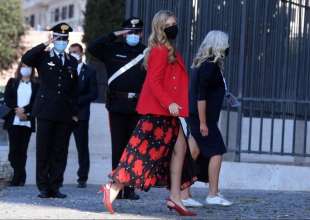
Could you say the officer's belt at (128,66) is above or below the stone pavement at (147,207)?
above

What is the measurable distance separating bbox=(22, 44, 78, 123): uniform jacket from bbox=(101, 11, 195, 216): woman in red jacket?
4.95 feet

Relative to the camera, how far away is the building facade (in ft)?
161

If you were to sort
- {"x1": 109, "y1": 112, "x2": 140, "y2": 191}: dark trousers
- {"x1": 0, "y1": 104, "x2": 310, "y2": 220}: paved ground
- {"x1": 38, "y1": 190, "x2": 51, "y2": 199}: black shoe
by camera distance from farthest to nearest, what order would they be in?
{"x1": 38, "y1": 190, "x2": 51, "y2": 199}: black shoe
{"x1": 109, "y1": 112, "x2": 140, "y2": 191}: dark trousers
{"x1": 0, "y1": 104, "x2": 310, "y2": 220}: paved ground

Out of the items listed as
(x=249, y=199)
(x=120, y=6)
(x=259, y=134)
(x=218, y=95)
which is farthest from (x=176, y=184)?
(x=120, y=6)

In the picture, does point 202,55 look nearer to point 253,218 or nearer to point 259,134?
point 253,218

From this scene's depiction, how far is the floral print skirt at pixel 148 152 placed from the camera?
7969 mm

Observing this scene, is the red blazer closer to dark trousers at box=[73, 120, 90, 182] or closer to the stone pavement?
the stone pavement

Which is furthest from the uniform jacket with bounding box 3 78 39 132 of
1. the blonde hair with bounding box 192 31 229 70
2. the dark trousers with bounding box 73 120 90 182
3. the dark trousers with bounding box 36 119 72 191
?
the blonde hair with bounding box 192 31 229 70

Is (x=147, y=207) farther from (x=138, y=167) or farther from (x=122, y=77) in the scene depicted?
(x=122, y=77)

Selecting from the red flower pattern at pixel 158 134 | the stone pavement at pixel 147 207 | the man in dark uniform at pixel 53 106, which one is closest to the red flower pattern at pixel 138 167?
the red flower pattern at pixel 158 134

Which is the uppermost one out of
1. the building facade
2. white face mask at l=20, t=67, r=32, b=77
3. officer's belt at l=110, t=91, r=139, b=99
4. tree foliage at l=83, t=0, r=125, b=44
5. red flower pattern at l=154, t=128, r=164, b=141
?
the building facade

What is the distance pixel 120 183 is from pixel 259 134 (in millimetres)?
4044

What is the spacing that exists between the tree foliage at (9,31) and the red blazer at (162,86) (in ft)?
106

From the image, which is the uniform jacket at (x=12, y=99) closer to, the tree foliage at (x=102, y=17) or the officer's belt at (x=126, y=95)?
the officer's belt at (x=126, y=95)
